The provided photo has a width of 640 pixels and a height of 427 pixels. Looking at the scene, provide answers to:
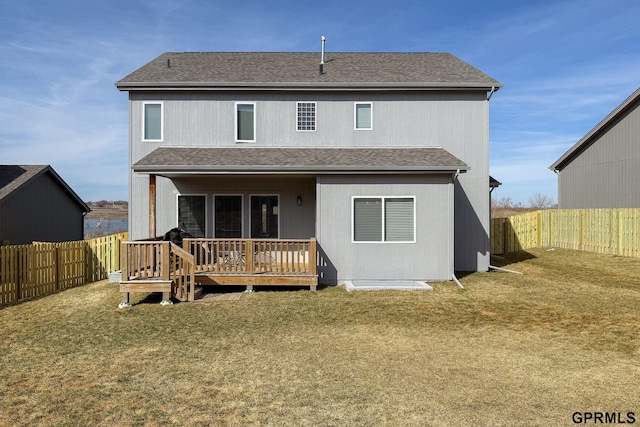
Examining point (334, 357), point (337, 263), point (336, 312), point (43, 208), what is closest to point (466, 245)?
point (337, 263)

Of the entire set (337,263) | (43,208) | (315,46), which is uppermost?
(315,46)

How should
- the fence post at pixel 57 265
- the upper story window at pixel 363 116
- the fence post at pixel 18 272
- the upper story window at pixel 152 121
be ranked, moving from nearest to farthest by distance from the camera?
1. the fence post at pixel 18 272
2. the fence post at pixel 57 265
3. the upper story window at pixel 152 121
4. the upper story window at pixel 363 116

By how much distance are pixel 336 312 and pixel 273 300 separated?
5.92ft

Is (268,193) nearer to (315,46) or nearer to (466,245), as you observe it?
(466,245)

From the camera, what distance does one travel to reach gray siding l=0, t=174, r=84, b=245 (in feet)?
51.9

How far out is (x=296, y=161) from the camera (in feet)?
36.6

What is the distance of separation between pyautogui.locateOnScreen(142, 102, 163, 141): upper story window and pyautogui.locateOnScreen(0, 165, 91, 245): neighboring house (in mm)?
7612

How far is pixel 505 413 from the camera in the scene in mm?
3879

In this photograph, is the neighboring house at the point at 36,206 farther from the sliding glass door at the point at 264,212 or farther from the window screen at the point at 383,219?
the window screen at the point at 383,219

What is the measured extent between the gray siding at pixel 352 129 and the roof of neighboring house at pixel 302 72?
37cm

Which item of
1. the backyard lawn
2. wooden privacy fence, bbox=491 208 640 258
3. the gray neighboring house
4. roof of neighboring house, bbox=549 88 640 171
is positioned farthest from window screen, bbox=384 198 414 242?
roof of neighboring house, bbox=549 88 640 171

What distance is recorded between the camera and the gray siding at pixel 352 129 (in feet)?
41.2

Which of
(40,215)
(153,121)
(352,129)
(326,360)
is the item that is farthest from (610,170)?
(40,215)

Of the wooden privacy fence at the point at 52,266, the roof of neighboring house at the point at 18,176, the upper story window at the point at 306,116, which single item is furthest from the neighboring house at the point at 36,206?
the upper story window at the point at 306,116
